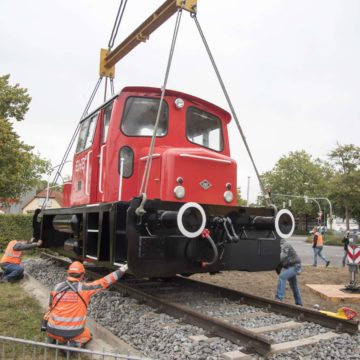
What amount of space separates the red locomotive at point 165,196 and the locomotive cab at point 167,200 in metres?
0.01

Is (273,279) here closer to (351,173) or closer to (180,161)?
(180,161)

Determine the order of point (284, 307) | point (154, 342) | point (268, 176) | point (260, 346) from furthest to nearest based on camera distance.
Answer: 1. point (268, 176)
2. point (284, 307)
3. point (154, 342)
4. point (260, 346)

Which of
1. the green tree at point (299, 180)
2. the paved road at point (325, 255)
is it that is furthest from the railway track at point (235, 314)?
the green tree at point (299, 180)

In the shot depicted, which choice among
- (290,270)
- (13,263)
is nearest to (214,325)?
(290,270)

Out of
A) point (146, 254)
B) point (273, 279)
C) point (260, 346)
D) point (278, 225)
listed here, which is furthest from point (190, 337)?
point (273, 279)

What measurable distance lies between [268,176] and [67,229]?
56.7m

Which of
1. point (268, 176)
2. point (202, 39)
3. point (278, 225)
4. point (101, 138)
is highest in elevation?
point (268, 176)

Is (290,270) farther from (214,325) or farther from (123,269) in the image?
(123,269)

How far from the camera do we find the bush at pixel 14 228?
15.4 metres

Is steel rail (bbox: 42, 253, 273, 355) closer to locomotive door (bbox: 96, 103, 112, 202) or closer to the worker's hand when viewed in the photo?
the worker's hand

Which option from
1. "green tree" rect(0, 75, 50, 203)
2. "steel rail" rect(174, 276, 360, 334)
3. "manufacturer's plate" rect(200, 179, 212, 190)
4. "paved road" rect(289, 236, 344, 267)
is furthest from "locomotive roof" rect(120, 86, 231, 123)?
"green tree" rect(0, 75, 50, 203)

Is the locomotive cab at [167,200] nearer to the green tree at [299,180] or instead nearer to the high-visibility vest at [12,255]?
the high-visibility vest at [12,255]

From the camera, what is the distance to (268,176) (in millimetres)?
61625

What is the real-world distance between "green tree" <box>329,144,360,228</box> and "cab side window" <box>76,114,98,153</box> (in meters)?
30.8
